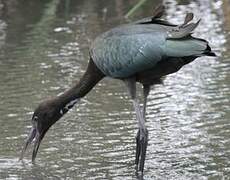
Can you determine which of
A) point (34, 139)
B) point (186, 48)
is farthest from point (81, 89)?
point (186, 48)

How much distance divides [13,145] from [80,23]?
6.02m

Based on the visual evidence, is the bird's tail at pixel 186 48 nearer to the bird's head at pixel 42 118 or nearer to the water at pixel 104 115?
the water at pixel 104 115

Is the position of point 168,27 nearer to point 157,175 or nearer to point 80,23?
point 157,175

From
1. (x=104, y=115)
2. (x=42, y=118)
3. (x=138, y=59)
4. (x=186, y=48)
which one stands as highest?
(x=186, y=48)

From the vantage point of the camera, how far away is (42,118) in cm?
695

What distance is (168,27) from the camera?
6.70 m

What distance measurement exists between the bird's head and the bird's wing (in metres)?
0.55

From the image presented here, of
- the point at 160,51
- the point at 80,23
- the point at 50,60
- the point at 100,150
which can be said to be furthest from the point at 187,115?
the point at 80,23

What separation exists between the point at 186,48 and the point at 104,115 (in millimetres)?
2067

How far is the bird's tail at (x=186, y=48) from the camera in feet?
20.8

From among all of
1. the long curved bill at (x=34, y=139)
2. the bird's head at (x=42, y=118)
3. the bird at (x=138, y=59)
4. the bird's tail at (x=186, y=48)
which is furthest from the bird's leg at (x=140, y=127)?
the long curved bill at (x=34, y=139)

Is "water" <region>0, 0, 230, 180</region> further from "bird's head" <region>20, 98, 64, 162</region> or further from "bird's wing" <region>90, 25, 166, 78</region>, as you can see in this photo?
"bird's wing" <region>90, 25, 166, 78</region>

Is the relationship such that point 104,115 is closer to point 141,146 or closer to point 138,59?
point 141,146

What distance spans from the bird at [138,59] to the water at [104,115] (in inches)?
10.6
